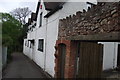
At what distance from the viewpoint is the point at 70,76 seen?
7730mm

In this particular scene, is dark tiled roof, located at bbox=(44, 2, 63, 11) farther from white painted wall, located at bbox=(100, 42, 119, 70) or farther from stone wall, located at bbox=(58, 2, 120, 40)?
white painted wall, located at bbox=(100, 42, 119, 70)

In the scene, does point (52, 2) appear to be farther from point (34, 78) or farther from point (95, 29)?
point (95, 29)

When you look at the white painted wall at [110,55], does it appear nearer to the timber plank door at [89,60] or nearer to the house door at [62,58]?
the house door at [62,58]

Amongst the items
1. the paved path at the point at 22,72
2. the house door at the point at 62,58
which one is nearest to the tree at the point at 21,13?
the paved path at the point at 22,72

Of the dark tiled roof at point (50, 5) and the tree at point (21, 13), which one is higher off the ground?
the tree at point (21, 13)

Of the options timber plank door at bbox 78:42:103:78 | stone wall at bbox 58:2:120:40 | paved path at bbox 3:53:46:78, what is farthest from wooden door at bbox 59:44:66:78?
paved path at bbox 3:53:46:78

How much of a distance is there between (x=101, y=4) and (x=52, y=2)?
858cm

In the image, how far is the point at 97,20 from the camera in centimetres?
547

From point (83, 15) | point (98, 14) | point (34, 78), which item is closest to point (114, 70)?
point (34, 78)

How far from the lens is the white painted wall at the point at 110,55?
1418 cm

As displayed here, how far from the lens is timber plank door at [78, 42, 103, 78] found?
23.2ft

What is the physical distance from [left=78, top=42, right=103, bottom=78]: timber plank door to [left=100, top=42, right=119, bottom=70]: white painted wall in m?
7.13

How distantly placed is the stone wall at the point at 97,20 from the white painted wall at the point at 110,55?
6.91m

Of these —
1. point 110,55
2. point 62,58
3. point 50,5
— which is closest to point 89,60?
point 62,58
